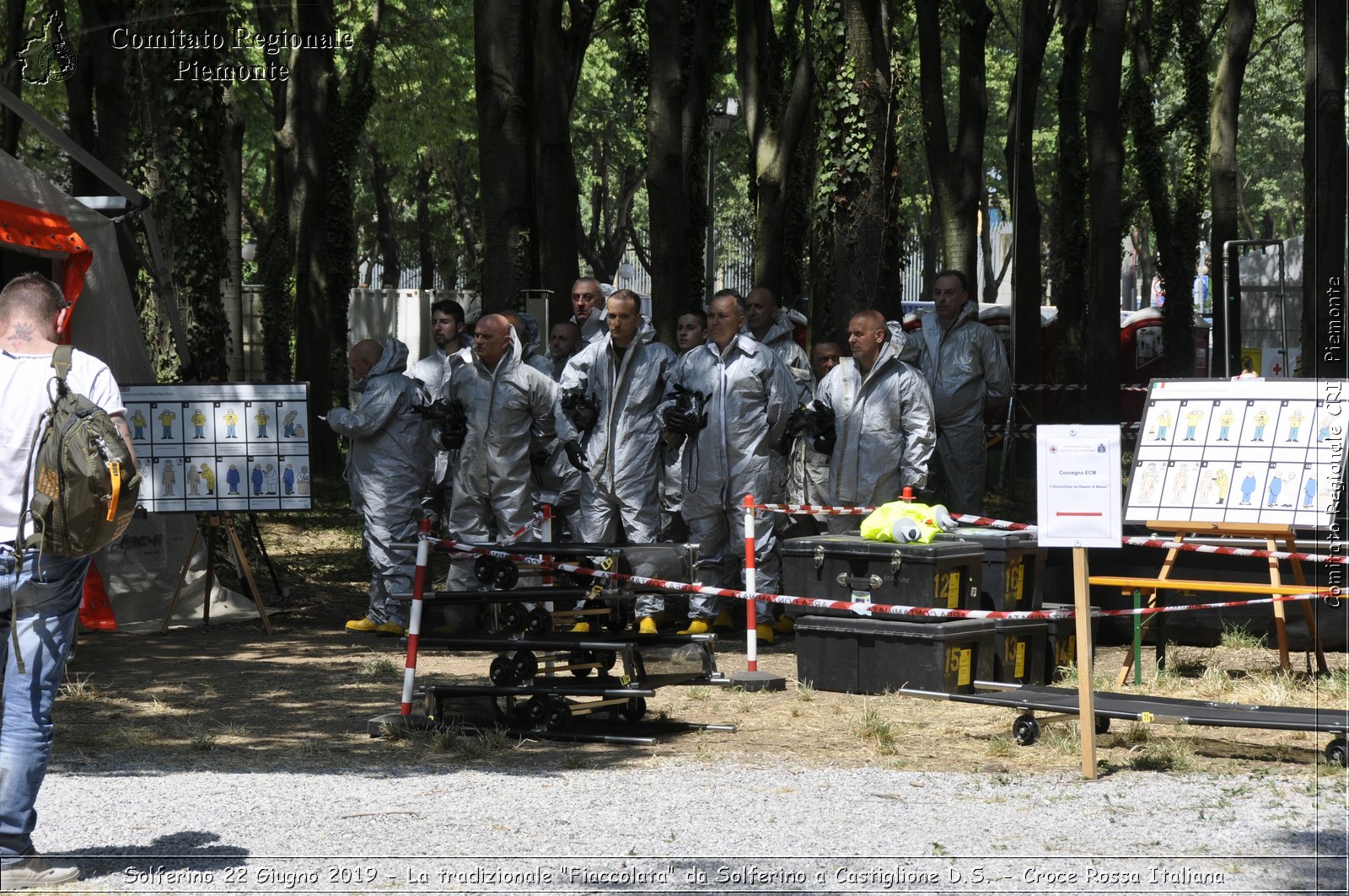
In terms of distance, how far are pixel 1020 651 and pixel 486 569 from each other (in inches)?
119

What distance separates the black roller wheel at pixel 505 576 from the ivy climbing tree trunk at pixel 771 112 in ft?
34.6

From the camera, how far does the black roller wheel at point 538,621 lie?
25.7 ft

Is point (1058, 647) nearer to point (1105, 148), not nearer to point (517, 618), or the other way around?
point (517, 618)

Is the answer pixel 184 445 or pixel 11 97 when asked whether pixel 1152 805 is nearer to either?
pixel 184 445

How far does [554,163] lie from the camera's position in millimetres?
17531

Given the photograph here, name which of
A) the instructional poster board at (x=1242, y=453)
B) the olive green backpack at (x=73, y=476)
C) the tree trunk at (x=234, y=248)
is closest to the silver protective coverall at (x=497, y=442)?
the instructional poster board at (x=1242, y=453)

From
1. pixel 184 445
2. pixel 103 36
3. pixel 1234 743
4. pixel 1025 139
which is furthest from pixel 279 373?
pixel 1234 743

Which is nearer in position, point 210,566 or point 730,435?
point 730,435

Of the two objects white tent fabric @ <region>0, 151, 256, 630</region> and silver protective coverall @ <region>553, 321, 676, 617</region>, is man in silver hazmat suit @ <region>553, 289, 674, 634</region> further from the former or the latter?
white tent fabric @ <region>0, 151, 256, 630</region>

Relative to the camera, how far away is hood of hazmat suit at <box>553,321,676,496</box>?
36.8ft

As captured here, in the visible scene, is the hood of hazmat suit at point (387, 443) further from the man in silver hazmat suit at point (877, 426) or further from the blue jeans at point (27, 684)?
the blue jeans at point (27, 684)

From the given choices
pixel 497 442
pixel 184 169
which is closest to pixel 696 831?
pixel 497 442

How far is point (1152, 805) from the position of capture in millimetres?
6332

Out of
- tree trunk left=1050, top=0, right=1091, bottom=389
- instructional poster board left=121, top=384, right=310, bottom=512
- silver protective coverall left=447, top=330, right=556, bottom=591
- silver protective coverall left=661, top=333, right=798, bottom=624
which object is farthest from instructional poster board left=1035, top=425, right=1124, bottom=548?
tree trunk left=1050, top=0, right=1091, bottom=389
